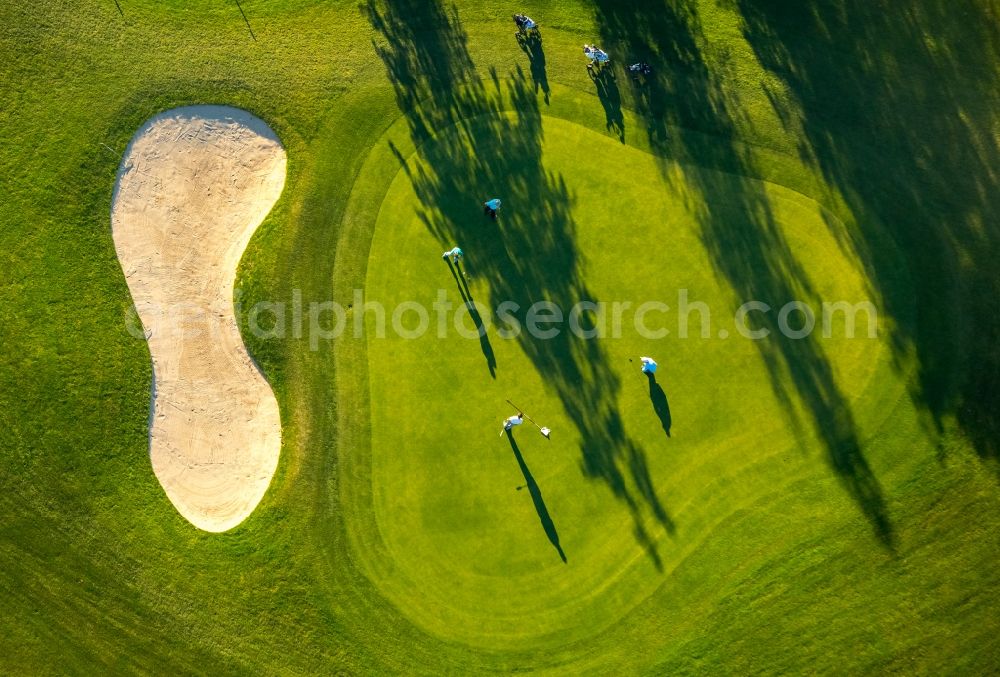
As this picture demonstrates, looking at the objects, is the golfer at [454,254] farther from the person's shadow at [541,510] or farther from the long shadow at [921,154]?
the long shadow at [921,154]

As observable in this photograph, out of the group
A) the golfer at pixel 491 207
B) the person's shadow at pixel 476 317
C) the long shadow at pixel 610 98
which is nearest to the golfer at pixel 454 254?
the person's shadow at pixel 476 317

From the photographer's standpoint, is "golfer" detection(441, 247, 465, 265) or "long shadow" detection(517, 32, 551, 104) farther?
"long shadow" detection(517, 32, 551, 104)

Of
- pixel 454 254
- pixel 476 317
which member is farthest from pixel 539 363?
pixel 454 254

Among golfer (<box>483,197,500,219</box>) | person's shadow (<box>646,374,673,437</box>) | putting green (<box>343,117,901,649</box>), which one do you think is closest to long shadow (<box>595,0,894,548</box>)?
putting green (<box>343,117,901,649</box>)

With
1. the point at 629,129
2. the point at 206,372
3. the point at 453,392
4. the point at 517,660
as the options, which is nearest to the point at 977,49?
the point at 629,129

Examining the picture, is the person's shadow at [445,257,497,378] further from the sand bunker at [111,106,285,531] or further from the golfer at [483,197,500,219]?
the sand bunker at [111,106,285,531]

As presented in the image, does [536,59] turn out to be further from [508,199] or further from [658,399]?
[658,399]

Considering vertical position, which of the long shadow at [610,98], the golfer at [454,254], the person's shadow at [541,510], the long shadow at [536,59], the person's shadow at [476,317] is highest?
the long shadow at [536,59]

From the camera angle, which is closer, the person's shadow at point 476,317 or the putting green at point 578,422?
the putting green at point 578,422
